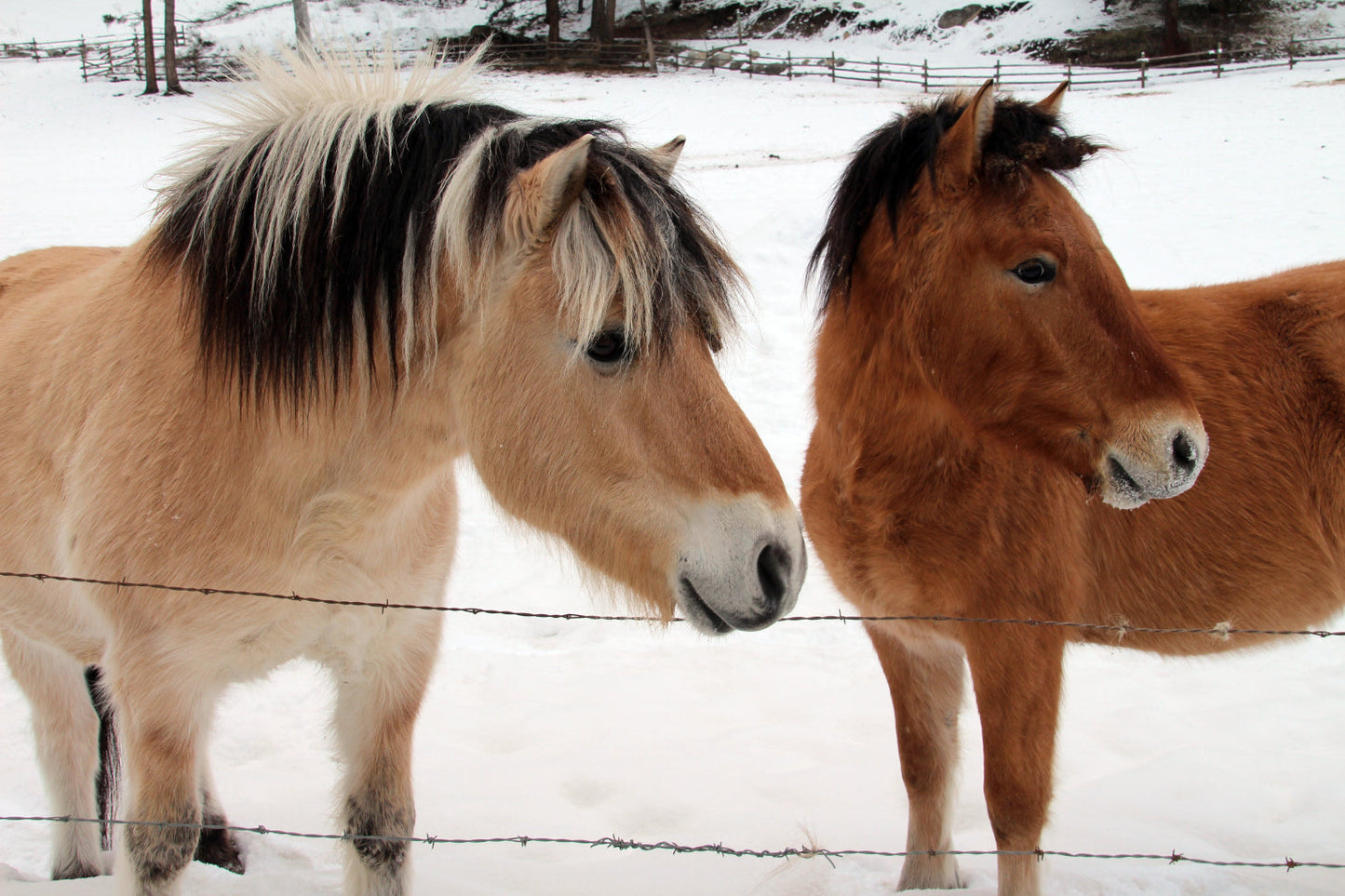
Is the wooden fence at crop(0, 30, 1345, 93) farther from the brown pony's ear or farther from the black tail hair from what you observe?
the brown pony's ear

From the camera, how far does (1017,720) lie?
2.65m

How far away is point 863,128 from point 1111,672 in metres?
17.3

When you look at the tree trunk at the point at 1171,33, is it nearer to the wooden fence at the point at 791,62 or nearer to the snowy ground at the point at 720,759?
the wooden fence at the point at 791,62

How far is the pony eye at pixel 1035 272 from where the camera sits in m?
2.48

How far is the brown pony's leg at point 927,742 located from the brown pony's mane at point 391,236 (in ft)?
5.36

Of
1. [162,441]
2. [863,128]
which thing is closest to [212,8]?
[863,128]

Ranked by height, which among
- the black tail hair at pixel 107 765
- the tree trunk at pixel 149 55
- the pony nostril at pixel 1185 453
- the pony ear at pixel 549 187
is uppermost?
the tree trunk at pixel 149 55

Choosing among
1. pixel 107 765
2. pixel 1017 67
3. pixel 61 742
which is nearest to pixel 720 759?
pixel 107 765

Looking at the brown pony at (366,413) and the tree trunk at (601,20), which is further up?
the tree trunk at (601,20)

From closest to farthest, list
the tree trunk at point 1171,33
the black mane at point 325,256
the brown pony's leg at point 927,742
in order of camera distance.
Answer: the black mane at point 325,256 < the brown pony's leg at point 927,742 < the tree trunk at point 1171,33

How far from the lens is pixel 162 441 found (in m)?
2.17

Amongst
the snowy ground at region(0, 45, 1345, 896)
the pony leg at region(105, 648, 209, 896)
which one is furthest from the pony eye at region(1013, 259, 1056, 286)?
the pony leg at region(105, 648, 209, 896)

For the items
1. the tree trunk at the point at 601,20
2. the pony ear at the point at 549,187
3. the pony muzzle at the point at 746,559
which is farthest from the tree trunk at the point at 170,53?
the pony muzzle at the point at 746,559

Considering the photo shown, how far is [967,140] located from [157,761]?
2615mm
